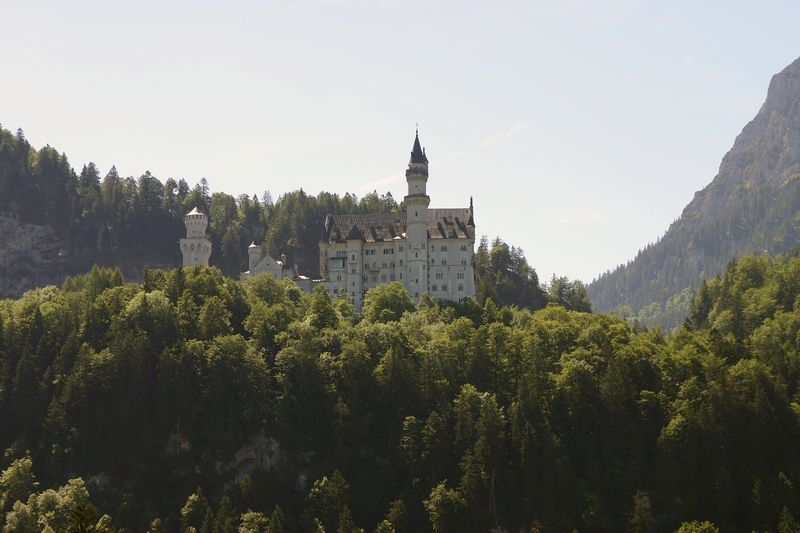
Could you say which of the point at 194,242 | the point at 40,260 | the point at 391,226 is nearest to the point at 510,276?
the point at 391,226

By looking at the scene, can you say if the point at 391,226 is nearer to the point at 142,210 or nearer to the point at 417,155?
the point at 417,155

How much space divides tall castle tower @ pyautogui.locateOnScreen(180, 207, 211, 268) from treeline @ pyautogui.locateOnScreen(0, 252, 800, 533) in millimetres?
25386

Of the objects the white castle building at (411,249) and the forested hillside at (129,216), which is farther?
the forested hillside at (129,216)

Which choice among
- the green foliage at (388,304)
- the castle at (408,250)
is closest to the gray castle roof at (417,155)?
the castle at (408,250)

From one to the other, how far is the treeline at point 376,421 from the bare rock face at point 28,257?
57184 millimetres

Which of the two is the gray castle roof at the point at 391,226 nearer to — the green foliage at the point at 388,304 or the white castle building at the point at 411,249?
the white castle building at the point at 411,249

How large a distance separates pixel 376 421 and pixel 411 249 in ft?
→ 124

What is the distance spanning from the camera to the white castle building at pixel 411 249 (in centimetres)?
13175

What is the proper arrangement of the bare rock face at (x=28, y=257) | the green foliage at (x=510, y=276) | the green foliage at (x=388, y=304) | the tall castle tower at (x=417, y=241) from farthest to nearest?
the bare rock face at (x=28, y=257) < the green foliage at (x=510, y=276) < the tall castle tower at (x=417, y=241) < the green foliage at (x=388, y=304)

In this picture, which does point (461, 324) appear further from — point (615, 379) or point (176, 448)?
point (176, 448)

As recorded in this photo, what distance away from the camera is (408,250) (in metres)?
132

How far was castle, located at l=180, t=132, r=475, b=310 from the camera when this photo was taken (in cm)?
13175

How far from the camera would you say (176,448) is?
323 feet

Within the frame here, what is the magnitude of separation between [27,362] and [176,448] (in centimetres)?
2311
